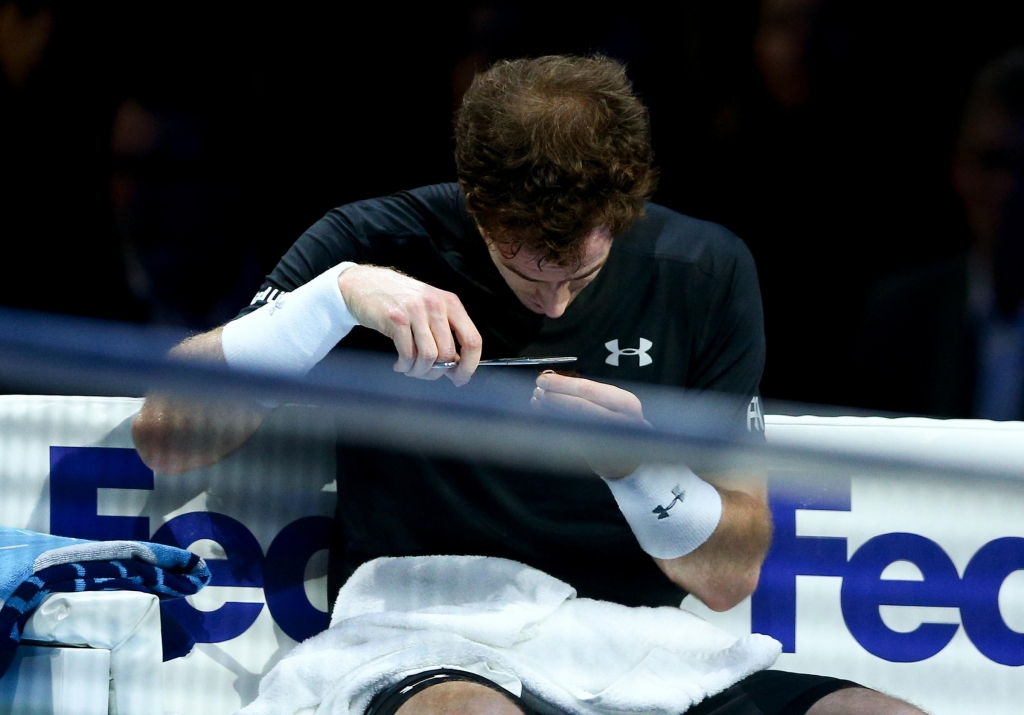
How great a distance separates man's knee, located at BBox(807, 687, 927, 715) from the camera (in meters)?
0.99

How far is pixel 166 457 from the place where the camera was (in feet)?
3.92

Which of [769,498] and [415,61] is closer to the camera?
[769,498]

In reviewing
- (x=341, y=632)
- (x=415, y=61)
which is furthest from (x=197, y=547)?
(x=415, y=61)

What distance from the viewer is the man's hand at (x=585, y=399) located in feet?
3.28

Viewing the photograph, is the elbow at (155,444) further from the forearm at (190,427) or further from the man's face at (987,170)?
the man's face at (987,170)

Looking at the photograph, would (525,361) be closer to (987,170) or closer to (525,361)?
(525,361)

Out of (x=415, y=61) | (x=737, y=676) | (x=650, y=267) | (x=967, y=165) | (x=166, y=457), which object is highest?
(x=415, y=61)

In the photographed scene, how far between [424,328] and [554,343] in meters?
0.25

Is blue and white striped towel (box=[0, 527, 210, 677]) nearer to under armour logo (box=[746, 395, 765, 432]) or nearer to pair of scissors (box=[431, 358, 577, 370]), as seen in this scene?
pair of scissors (box=[431, 358, 577, 370])

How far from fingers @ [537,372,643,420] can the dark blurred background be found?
34.4 inches

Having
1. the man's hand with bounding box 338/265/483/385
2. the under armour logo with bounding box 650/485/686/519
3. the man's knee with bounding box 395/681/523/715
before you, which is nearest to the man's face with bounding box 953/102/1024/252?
the under armour logo with bounding box 650/485/686/519

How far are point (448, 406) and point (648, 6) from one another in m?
1.36

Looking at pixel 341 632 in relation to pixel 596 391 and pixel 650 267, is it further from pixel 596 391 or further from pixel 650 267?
pixel 650 267

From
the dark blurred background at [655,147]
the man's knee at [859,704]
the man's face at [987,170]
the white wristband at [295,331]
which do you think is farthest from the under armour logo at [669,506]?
the man's face at [987,170]
